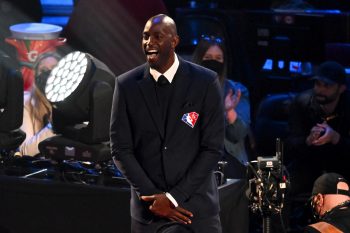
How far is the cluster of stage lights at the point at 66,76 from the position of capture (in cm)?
388

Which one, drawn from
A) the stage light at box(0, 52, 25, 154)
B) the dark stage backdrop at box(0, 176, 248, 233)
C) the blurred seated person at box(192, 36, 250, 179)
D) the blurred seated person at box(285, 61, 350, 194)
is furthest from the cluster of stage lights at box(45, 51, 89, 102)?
the blurred seated person at box(285, 61, 350, 194)

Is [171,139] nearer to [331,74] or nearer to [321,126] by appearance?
[321,126]

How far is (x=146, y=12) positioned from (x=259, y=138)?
1.33m

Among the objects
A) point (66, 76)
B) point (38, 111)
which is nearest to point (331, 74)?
point (38, 111)

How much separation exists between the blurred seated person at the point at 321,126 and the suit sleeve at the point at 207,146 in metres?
2.04

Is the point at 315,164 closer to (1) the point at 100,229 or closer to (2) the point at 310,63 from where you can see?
(2) the point at 310,63

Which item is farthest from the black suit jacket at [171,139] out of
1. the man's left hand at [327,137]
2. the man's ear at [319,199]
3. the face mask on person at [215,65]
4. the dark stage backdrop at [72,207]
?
the man's left hand at [327,137]

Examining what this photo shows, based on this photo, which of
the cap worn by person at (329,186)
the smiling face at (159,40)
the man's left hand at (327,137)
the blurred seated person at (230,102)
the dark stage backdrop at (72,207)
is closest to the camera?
the smiling face at (159,40)

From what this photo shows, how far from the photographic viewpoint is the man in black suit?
10.6ft

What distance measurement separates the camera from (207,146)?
3.26m

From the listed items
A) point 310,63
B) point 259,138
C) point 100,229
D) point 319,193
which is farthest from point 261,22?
point 100,229

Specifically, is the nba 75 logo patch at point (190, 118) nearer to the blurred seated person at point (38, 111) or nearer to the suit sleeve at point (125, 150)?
the suit sleeve at point (125, 150)

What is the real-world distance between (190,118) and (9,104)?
1.27 m

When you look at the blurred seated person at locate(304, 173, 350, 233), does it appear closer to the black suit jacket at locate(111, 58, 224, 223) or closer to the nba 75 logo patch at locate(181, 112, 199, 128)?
the black suit jacket at locate(111, 58, 224, 223)
